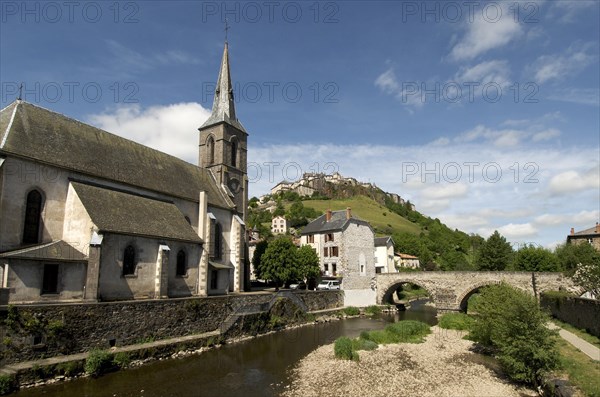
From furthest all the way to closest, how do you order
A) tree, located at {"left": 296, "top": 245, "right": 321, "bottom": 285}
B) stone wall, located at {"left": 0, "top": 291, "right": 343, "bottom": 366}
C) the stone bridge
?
tree, located at {"left": 296, "top": 245, "right": 321, "bottom": 285} → the stone bridge → stone wall, located at {"left": 0, "top": 291, "right": 343, "bottom": 366}

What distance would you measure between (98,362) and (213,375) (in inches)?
203

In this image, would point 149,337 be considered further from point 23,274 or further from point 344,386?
point 344,386

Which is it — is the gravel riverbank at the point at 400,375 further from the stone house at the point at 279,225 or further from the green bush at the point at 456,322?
the stone house at the point at 279,225

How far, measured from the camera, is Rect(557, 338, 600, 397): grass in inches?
480

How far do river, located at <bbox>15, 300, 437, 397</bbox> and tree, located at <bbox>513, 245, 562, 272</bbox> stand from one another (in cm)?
3473

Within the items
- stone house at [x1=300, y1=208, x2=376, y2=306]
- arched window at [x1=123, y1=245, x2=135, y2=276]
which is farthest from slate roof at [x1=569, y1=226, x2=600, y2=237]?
arched window at [x1=123, y1=245, x2=135, y2=276]

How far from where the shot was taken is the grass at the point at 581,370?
1220cm

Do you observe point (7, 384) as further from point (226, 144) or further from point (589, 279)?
point (589, 279)

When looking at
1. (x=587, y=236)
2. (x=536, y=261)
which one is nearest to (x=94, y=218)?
(x=536, y=261)

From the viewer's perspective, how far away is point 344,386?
52.5 ft

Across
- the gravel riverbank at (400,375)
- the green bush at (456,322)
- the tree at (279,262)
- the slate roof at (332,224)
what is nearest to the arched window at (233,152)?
the tree at (279,262)

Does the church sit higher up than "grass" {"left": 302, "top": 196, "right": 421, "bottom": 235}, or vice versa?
"grass" {"left": 302, "top": 196, "right": 421, "bottom": 235}

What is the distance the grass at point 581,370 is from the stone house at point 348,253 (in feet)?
86.8

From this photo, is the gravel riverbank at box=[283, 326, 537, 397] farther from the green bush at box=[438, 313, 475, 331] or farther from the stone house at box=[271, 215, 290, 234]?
the stone house at box=[271, 215, 290, 234]
